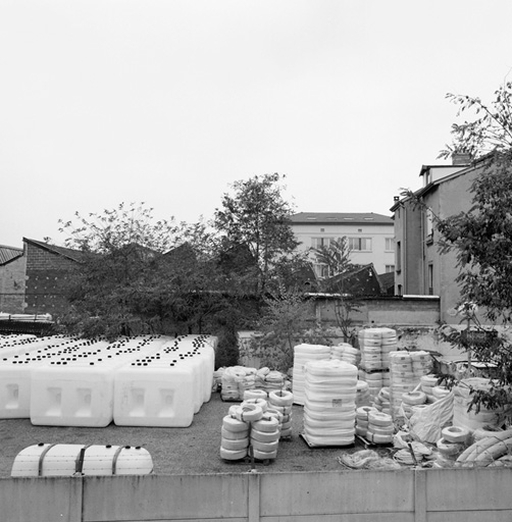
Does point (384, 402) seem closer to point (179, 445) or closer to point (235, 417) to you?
point (235, 417)

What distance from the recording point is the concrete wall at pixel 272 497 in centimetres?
499

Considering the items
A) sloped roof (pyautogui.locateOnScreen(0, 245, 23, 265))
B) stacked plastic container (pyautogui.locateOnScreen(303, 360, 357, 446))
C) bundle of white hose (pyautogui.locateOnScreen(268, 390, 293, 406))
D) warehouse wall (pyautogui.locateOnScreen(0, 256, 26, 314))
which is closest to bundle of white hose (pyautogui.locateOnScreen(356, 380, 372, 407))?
stacked plastic container (pyautogui.locateOnScreen(303, 360, 357, 446))

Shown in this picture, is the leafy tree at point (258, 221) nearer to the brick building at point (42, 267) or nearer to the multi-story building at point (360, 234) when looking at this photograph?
the brick building at point (42, 267)

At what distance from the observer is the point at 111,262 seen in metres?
19.5

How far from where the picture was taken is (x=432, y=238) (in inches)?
996

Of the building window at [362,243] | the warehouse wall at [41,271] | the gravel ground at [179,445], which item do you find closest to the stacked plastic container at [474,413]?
the gravel ground at [179,445]

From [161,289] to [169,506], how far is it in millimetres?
13974

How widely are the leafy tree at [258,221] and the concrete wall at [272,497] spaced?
18.2 metres

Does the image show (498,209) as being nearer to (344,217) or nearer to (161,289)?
(161,289)

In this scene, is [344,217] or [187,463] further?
[344,217]

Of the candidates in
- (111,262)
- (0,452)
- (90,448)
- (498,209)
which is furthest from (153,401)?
(111,262)

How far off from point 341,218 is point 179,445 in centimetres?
4931

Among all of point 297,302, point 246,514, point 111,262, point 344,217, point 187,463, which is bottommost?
point 187,463

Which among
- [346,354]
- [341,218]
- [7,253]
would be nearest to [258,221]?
[346,354]
